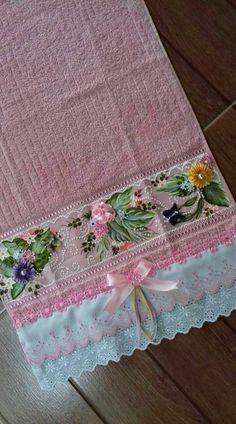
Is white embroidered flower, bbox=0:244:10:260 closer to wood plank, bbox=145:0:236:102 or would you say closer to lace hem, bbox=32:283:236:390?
lace hem, bbox=32:283:236:390

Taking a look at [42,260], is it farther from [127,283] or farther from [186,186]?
[186,186]

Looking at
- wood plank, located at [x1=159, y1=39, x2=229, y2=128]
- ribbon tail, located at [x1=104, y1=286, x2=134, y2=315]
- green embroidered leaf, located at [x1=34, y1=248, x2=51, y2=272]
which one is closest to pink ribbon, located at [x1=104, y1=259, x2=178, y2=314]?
ribbon tail, located at [x1=104, y1=286, x2=134, y2=315]

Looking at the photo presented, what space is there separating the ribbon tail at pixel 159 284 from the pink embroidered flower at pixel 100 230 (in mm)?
95

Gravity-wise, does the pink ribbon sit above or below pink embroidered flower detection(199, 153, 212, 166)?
below

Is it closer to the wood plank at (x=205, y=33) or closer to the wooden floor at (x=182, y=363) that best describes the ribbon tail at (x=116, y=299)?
the wooden floor at (x=182, y=363)

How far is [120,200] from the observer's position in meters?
0.81

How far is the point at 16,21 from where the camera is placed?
869 mm

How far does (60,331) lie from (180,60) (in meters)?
0.46

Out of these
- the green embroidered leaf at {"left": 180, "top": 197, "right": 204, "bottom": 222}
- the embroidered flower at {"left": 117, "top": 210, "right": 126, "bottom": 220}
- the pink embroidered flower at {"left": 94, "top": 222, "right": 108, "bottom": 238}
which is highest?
the embroidered flower at {"left": 117, "top": 210, "right": 126, "bottom": 220}

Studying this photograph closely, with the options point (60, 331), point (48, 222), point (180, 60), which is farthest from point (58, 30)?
point (60, 331)

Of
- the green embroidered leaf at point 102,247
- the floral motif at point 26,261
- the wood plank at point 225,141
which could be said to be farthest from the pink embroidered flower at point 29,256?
the wood plank at point 225,141

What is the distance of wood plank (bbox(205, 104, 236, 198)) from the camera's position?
81 centimetres

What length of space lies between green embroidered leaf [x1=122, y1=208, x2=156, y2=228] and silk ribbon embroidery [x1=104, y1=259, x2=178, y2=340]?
6 centimetres

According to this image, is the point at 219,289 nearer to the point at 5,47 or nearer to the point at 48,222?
the point at 48,222
